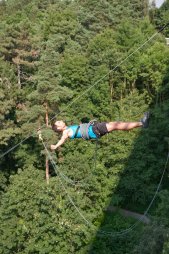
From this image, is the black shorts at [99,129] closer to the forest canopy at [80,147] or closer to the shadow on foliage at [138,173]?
the forest canopy at [80,147]

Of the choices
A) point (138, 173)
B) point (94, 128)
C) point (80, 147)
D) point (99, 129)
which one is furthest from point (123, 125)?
point (80, 147)

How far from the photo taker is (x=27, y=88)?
30.3 metres

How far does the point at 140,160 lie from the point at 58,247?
882cm

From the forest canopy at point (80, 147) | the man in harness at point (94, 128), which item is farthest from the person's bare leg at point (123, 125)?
the forest canopy at point (80, 147)

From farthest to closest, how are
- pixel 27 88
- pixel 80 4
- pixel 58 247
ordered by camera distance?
1. pixel 80 4
2. pixel 27 88
3. pixel 58 247

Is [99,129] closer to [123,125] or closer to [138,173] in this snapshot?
[123,125]

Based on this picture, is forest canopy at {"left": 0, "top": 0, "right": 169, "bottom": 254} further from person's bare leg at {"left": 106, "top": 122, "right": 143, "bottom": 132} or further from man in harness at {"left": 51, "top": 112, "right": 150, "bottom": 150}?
person's bare leg at {"left": 106, "top": 122, "right": 143, "bottom": 132}

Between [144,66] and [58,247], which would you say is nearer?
[58,247]

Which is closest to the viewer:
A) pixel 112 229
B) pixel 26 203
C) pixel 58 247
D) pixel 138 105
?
pixel 58 247

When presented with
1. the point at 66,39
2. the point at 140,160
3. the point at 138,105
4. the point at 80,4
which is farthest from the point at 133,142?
the point at 80,4

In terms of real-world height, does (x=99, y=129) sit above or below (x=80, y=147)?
below

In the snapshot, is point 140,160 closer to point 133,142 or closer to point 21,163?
point 133,142

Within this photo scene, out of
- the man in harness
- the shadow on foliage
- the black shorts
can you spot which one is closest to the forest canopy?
the shadow on foliage

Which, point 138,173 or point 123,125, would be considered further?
point 138,173
